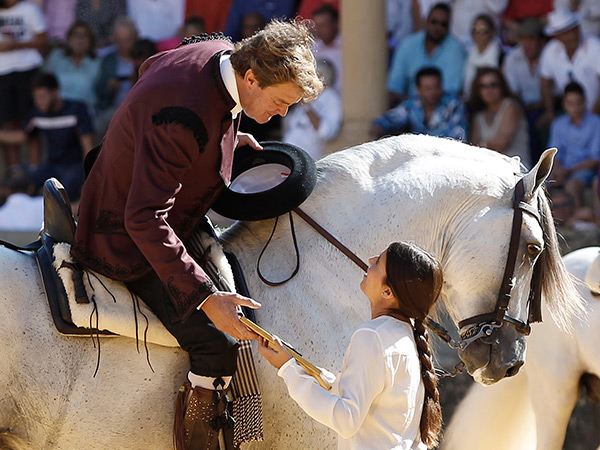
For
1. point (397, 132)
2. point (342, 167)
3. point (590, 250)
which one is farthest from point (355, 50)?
point (342, 167)

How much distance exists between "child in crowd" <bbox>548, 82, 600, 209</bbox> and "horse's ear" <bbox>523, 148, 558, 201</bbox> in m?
4.29

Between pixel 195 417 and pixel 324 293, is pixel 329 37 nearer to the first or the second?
pixel 324 293

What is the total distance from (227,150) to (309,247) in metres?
0.51

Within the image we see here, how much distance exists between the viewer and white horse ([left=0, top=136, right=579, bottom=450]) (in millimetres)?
3037

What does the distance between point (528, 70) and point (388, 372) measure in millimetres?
5999

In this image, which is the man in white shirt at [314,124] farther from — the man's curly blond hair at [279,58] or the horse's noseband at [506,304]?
the man's curly blond hair at [279,58]

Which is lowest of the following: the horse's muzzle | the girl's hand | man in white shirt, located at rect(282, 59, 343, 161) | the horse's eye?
man in white shirt, located at rect(282, 59, 343, 161)

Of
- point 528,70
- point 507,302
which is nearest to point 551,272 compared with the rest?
point 507,302

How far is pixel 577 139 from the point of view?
7527 mm

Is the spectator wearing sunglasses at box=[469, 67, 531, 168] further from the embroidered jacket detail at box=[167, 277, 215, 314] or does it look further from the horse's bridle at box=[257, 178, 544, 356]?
the embroidered jacket detail at box=[167, 277, 215, 314]

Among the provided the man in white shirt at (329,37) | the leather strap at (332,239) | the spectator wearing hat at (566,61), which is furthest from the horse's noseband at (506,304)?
the man in white shirt at (329,37)

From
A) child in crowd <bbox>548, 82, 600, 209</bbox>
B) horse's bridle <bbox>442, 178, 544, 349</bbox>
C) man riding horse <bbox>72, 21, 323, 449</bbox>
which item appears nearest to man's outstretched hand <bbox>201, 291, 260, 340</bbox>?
man riding horse <bbox>72, 21, 323, 449</bbox>

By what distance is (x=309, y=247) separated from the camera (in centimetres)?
338

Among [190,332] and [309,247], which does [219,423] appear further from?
[309,247]
